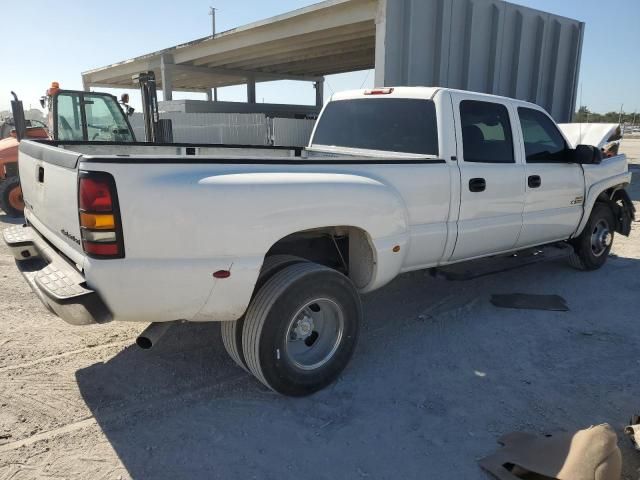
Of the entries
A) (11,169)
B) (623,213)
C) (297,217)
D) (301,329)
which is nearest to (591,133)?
(623,213)

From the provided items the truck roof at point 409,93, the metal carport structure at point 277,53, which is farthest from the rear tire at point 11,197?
the metal carport structure at point 277,53

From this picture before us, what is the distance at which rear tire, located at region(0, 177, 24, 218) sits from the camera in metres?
9.41

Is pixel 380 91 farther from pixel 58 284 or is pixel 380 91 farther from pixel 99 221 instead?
pixel 58 284

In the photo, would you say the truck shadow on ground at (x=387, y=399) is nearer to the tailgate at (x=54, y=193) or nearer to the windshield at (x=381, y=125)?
the tailgate at (x=54, y=193)

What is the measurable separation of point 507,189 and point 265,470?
312cm

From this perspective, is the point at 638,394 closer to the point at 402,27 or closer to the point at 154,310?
the point at 154,310

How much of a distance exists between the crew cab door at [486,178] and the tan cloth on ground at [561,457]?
1.82m

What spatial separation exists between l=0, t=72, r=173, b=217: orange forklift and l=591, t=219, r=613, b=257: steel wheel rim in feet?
24.9

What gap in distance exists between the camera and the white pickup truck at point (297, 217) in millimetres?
2557

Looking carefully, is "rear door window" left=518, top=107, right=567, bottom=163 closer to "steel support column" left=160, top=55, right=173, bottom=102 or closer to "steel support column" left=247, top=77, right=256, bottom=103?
"steel support column" left=160, top=55, right=173, bottom=102

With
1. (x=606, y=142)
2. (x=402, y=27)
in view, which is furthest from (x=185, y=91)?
(x=606, y=142)

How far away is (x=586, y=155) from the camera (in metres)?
4.99

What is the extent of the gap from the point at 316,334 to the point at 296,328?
0.22m

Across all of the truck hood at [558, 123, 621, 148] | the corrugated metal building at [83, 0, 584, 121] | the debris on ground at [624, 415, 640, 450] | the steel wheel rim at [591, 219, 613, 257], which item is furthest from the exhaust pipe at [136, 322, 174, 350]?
the truck hood at [558, 123, 621, 148]
